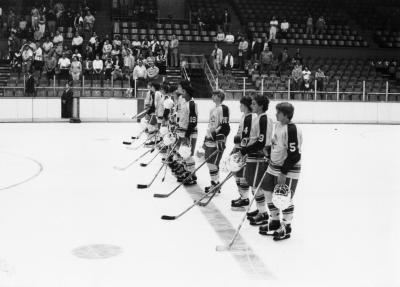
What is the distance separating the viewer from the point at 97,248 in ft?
20.1

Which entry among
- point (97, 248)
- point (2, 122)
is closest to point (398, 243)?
point (97, 248)

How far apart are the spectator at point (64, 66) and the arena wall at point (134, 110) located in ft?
3.81

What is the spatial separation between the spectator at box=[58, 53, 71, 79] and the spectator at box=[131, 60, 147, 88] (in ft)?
8.50

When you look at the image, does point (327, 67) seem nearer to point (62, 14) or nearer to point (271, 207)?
point (62, 14)

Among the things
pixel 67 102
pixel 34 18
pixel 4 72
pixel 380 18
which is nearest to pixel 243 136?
pixel 67 102

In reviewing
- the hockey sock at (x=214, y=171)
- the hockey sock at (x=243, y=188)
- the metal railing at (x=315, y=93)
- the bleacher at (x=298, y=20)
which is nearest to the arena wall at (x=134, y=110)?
the metal railing at (x=315, y=93)

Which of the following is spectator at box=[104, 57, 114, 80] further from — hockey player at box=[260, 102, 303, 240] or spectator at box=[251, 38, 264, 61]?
hockey player at box=[260, 102, 303, 240]

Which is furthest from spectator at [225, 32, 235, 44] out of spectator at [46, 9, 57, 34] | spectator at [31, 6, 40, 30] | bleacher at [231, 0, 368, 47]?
spectator at [31, 6, 40, 30]

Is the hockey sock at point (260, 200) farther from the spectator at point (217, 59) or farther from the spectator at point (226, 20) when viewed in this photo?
the spectator at point (226, 20)

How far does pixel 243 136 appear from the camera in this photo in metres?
7.20

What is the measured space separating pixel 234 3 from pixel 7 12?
1172 cm

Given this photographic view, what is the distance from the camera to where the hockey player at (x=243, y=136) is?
23.7ft

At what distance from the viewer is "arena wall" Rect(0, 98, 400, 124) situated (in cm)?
2283

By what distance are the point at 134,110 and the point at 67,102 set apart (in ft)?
8.51
